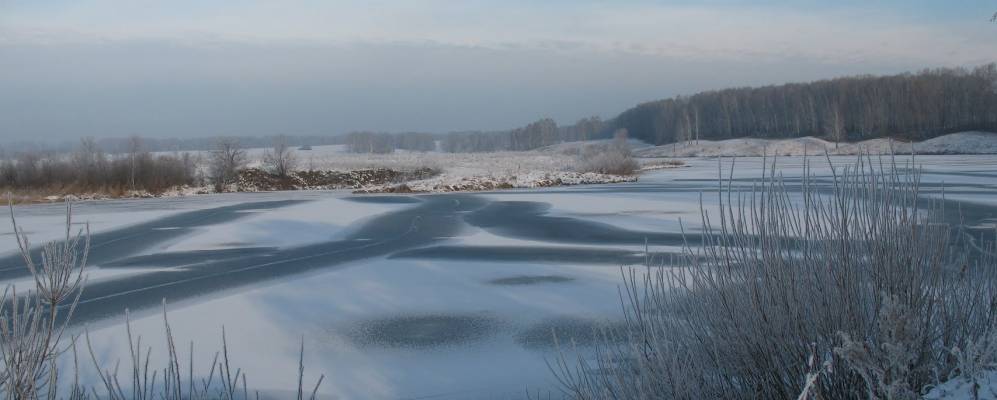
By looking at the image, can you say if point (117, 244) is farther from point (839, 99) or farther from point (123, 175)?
point (839, 99)

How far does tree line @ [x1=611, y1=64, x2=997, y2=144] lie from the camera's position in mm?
83250

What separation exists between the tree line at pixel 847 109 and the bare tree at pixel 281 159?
4733cm

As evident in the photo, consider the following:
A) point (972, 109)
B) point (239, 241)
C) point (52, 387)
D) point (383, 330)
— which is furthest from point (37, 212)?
point (972, 109)

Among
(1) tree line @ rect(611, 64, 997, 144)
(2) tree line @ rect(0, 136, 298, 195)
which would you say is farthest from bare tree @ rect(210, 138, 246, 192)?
(1) tree line @ rect(611, 64, 997, 144)

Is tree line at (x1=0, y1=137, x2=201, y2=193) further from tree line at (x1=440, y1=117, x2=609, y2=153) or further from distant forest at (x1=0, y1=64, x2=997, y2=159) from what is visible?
tree line at (x1=440, y1=117, x2=609, y2=153)

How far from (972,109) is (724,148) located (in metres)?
28.1

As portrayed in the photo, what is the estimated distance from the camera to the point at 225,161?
45188mm

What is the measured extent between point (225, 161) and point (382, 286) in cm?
3791

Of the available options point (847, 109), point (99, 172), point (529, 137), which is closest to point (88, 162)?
point (99, 172)

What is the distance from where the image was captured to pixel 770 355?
3.73 metres

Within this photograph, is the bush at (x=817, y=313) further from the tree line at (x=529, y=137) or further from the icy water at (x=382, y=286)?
the tree line at (x=529, y=137)

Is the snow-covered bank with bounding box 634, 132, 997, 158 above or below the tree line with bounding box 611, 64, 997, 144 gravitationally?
below

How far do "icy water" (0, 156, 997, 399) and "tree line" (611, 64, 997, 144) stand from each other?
183 ft

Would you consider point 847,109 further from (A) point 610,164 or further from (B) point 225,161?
(B) point 225,161
